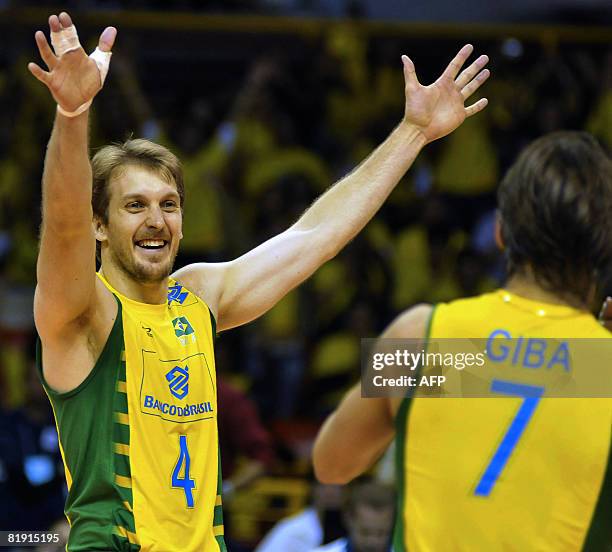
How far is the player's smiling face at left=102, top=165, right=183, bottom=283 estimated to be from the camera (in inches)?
176

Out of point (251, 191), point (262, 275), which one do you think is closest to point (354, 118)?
point (251, 191)

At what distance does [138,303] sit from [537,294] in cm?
150

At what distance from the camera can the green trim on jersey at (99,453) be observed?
4.11 metres

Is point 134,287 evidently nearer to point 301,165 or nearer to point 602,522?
Answer: point 602,522

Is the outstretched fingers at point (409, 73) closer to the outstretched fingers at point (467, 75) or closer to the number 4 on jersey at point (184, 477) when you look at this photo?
the outstretched fingers at point (467, 75)

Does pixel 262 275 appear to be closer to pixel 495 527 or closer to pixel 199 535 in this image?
pixel 199 535

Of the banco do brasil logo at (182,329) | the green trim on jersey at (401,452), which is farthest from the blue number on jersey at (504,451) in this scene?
the banco do brasil logo at (182,329)

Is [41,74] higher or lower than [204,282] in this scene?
higher

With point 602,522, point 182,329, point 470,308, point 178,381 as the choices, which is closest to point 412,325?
point 470,308

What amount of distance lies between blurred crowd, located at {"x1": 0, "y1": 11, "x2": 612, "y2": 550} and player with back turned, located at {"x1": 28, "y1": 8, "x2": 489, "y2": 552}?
575 cm

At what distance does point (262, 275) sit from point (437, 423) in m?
1.53

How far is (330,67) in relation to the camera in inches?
562

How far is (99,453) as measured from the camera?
4.18 m

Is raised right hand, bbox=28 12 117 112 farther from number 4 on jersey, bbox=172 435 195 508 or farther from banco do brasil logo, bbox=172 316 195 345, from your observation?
number 4 on jersey, bbox=172 435 195 508
